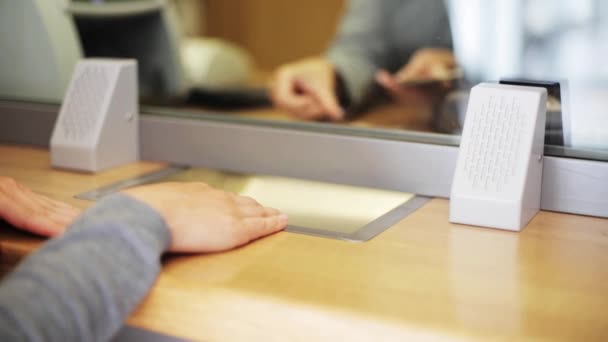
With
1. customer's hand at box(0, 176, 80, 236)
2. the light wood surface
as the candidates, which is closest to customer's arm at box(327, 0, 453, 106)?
the light wood surface

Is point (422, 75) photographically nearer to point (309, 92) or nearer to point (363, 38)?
point (309, 92)

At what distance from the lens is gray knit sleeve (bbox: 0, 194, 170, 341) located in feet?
1.93

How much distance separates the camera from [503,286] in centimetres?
66

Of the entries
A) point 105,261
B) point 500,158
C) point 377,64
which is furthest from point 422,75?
point 105,261

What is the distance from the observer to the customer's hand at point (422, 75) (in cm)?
122

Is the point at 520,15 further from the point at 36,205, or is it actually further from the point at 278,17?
the point at 278,17

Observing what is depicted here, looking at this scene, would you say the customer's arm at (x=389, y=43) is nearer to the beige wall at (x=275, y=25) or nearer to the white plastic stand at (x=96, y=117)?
the white plastic stand at (x=96, y=117)

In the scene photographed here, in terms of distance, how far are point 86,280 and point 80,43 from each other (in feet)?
2.26

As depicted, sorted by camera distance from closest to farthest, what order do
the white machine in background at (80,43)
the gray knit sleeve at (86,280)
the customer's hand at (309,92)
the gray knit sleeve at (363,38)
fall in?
the gray knit sleeve at (86,280) → the white machine in background at (80,43) → the customer's hand at (309,92) → the gray knit sleeve at (363,38)

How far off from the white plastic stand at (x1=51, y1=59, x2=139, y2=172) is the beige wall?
159 cm

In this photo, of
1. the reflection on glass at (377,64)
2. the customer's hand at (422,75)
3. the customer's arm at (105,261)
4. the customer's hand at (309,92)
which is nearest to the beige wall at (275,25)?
the reflection on glass at (377,64)

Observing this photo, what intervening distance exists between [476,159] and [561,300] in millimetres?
228

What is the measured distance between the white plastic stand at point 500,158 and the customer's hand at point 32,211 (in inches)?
16.1

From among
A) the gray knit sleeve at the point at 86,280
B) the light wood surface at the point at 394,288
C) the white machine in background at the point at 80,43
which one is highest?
the white machine in background at the point at 80,43
